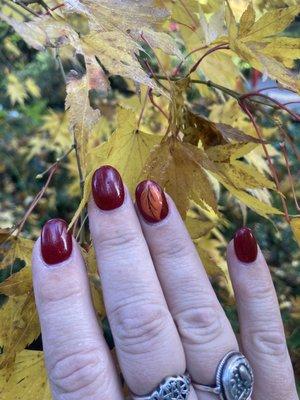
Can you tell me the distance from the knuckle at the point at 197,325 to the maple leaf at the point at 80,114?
0.21m

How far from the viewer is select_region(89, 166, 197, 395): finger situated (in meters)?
0.54

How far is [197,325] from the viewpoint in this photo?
23.1 inches

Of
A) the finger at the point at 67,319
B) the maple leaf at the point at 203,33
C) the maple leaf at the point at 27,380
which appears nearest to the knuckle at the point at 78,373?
the finger at the point at 67,319

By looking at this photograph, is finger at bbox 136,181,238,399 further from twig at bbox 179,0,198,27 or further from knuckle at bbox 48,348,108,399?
twig at bbox 179,0,198,27

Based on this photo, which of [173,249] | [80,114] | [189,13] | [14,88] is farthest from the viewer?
[14,88]

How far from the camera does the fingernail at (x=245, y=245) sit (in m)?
0.61

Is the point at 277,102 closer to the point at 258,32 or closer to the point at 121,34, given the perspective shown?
the point at 258,32

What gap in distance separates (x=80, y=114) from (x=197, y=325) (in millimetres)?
251

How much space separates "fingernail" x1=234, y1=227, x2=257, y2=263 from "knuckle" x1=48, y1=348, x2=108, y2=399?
0.61 ft

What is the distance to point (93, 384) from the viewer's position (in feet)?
1.78

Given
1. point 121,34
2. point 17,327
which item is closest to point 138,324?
point 17,327

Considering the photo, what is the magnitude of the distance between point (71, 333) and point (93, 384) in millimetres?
52

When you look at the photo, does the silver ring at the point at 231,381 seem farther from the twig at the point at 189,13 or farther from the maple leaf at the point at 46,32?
the twig at the point at 189,13

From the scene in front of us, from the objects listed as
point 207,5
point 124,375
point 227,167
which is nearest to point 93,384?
point 124,375
